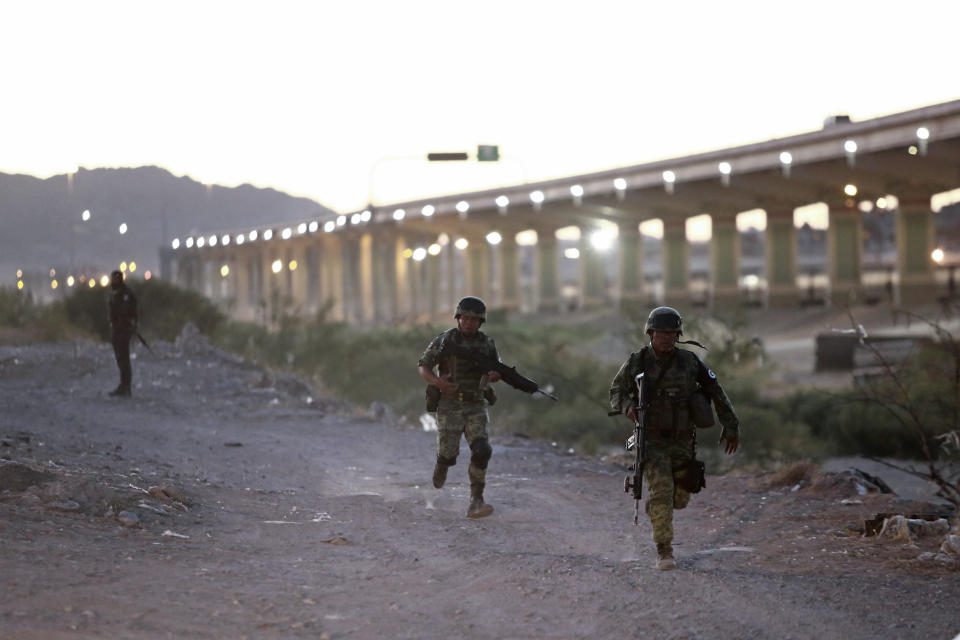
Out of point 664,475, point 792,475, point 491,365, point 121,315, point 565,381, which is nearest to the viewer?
point 664,475

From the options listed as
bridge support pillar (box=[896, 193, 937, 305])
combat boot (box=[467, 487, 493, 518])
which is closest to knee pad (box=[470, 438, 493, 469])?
combat boot (box=[467, 487, 493, 518])

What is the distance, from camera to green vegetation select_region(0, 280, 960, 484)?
21375 millimetres

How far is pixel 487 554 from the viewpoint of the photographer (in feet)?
30.0

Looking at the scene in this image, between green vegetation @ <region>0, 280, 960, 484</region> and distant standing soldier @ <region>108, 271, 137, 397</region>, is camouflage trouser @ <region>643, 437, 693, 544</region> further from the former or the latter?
distant standing soldier @ <region>108, 271, 137, 397</region>

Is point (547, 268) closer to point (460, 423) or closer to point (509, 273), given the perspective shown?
point (509, 273)

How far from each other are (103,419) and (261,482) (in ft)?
17.5

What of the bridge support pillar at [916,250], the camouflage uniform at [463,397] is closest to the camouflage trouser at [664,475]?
the camouflage uniform at [463,397]

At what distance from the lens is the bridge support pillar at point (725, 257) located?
6028 cm

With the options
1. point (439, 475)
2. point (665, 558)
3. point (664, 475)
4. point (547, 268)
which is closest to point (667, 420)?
point (664, 475)

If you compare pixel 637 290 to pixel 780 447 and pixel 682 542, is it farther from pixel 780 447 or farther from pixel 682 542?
pixel 682 542

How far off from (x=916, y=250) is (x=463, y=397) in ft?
145

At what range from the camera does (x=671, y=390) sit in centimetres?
845

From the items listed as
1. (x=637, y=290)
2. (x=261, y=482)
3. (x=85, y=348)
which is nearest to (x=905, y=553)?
(x=261, y=482)

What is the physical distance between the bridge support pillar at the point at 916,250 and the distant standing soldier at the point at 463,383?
43541 millimetres
